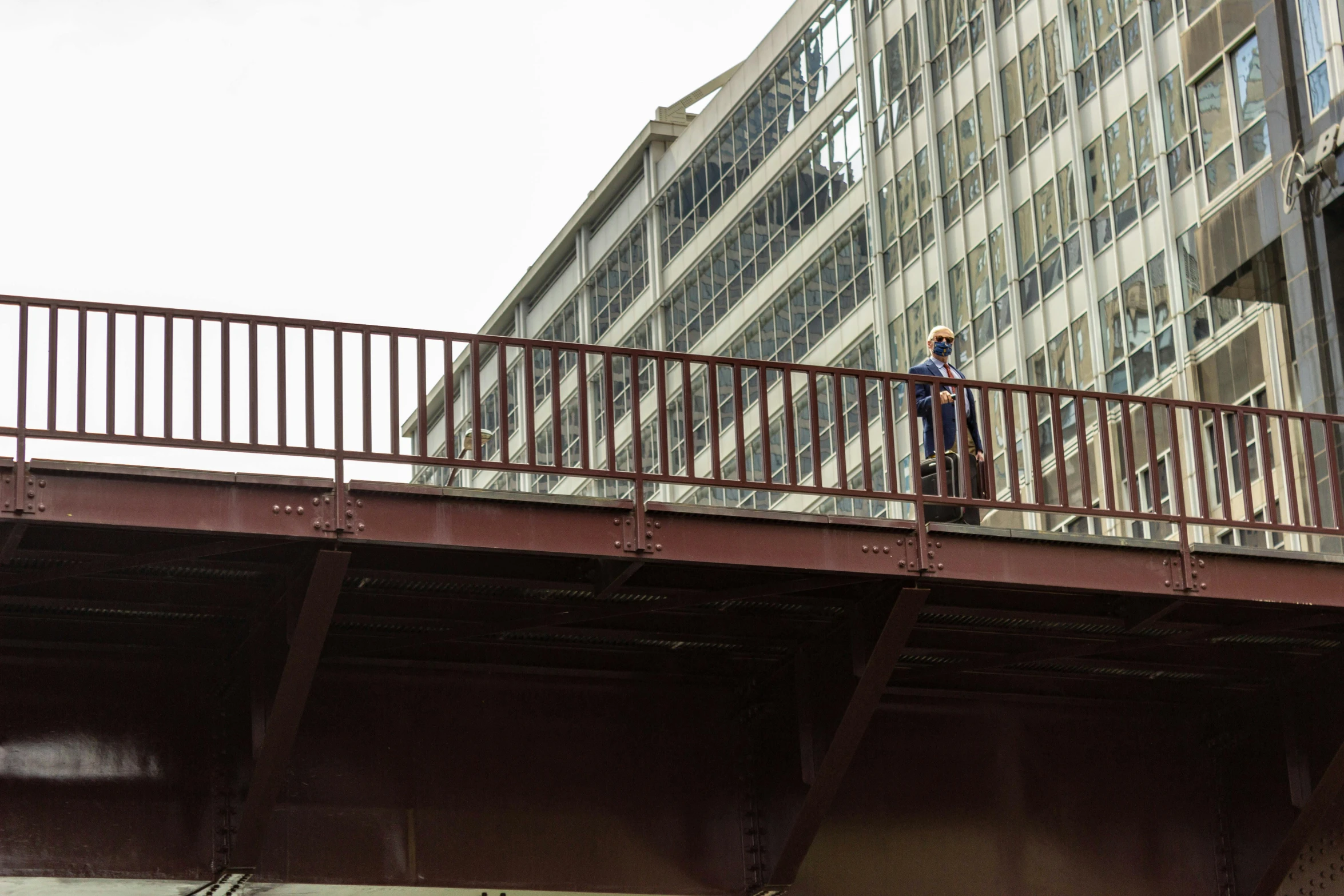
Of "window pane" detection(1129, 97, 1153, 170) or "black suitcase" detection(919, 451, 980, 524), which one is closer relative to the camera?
"black suitcase" detection(919, 451, 980, 524)

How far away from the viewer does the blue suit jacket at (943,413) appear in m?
17.0

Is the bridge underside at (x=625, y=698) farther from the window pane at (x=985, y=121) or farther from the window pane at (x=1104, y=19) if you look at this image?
the window pane at (x=985, y=121)

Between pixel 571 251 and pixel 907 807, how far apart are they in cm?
7736

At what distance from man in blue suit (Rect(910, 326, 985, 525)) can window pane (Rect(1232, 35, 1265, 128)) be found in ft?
65.0

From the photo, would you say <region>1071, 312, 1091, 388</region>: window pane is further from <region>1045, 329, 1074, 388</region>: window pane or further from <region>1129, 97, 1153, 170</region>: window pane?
<region>1129, 97, 1153, 170</region>: window pane

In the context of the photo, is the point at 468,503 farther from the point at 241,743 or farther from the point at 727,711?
the point at 727,711

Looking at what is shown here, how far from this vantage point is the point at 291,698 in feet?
45.3

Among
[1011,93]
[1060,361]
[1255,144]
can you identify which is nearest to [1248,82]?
[1255,144]

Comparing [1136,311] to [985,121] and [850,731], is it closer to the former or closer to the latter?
[985,121]

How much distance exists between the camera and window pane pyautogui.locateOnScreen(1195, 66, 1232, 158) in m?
39.4

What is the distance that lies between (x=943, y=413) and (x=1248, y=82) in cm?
2214

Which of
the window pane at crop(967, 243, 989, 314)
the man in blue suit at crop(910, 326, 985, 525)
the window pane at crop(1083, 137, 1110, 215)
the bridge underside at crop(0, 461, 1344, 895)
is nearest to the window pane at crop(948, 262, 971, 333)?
the window pane at crop(967, 243, 989, 314)

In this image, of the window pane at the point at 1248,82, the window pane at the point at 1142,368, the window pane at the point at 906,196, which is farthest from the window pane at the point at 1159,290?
the window pane at the point at 906,196

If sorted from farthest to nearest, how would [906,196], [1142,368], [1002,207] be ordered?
[906,196] < [1002,207] < [1142,368]
